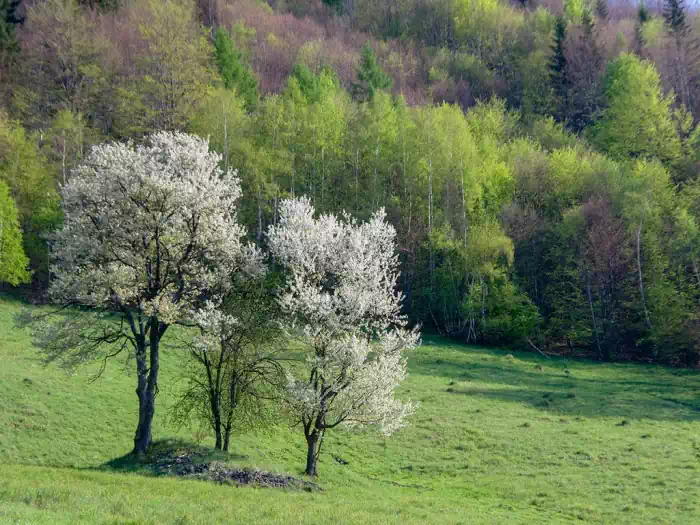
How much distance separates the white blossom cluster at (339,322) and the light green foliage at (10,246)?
36.0 m

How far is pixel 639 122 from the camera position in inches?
3182

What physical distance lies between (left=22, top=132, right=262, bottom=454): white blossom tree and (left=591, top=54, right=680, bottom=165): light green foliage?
209 ft

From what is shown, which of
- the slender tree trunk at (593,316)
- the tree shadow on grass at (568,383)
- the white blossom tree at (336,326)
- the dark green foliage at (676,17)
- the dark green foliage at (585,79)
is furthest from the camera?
the dark green foliage at (676,17)

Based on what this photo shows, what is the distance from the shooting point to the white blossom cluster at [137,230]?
26.2 meters

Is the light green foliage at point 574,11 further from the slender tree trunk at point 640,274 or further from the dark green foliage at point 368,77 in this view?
the slender tree trunk at point 640,274

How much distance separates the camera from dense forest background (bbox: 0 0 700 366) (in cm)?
6219

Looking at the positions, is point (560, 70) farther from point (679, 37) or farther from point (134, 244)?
point (134, 244)

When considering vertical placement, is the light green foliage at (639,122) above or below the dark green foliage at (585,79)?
below

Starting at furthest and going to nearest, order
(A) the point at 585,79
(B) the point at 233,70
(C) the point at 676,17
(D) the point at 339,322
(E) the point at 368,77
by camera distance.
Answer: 1. (C) the point at 676,17
2. (A) the point at 585,79
3. (E) the point at 368,77
4. (B) the point at 233,70
5. (D) the point at 339,322

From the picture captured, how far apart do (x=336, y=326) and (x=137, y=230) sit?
863 cm

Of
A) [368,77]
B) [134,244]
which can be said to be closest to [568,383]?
[134,244]

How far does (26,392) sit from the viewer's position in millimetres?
34094

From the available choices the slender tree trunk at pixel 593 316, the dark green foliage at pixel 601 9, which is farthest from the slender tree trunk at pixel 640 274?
the dark green foliage at pixel 601 9

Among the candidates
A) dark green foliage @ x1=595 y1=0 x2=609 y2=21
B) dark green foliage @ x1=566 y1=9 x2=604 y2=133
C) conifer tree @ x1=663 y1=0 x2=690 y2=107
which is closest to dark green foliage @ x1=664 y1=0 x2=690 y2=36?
conifer tree @ x1=663 y1=0 x2=690 y2=107
